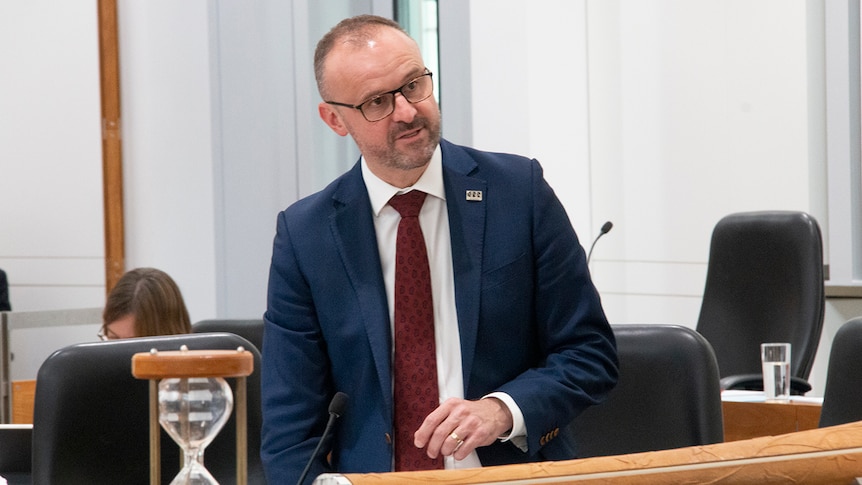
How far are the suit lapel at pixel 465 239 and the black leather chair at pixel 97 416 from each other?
0.55 metres

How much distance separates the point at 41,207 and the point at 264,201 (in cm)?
127

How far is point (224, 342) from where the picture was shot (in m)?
2.27

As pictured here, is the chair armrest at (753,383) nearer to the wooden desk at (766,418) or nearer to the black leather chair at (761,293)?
the black leather chair at (761,293)

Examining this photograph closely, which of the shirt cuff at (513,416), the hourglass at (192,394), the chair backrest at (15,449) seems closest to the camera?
the hourglass at (192,394)

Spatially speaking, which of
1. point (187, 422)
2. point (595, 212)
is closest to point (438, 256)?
point (187, 422)

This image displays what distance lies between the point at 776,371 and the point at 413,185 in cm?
183

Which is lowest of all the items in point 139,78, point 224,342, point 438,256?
point 224,342

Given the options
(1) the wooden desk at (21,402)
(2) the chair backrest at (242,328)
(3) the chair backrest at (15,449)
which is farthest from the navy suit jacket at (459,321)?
(1) the wooden desk at (21,402)

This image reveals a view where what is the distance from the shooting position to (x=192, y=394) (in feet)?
3.59

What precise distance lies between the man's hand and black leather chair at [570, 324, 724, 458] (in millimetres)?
506

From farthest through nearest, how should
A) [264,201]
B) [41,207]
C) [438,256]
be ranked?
[41,207]
[264,201]
[438,256]

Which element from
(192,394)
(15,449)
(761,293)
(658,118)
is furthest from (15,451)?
(658,118)

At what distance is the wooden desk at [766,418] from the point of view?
120 inches

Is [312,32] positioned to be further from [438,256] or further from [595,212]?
[438,256]
